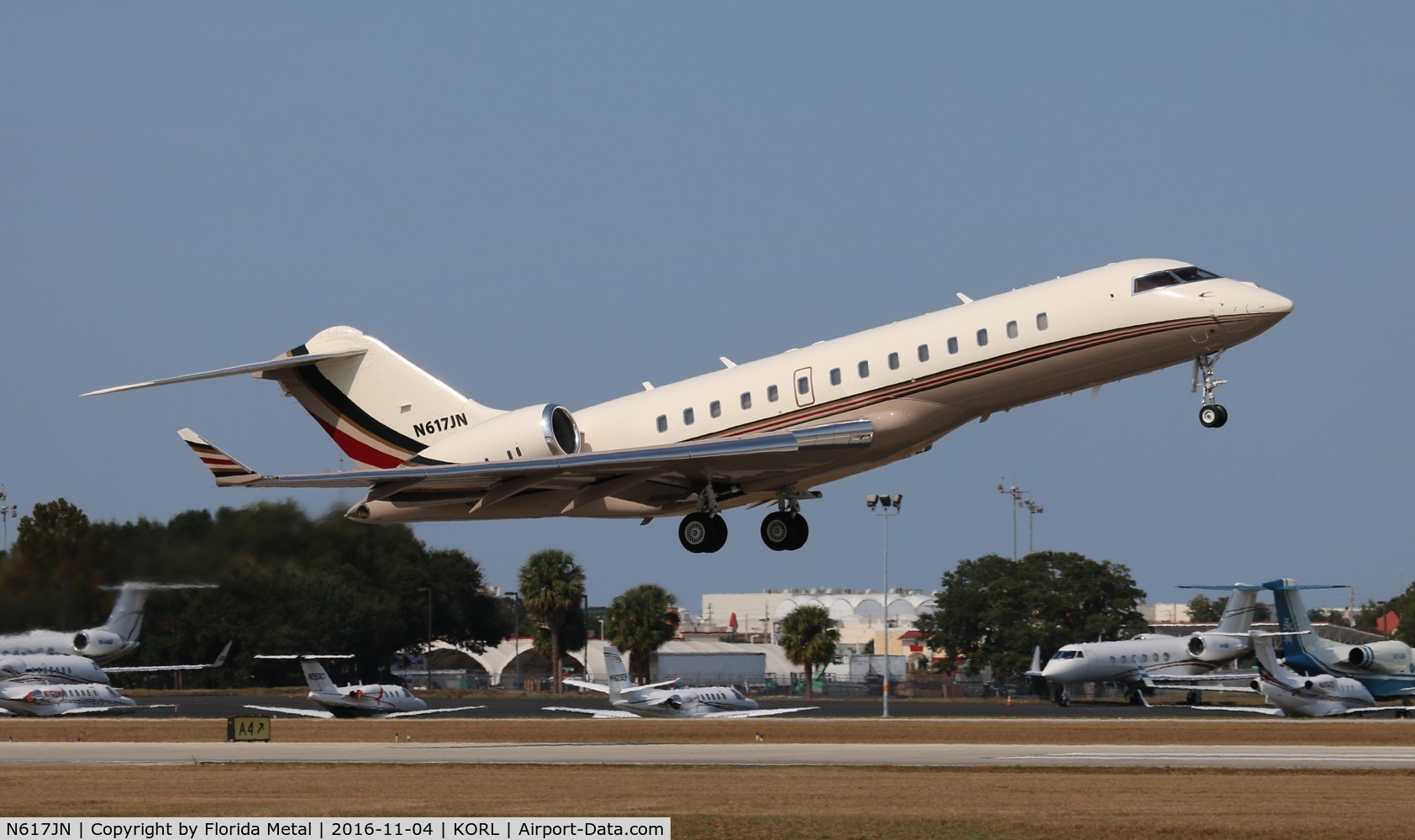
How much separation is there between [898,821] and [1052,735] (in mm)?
26003

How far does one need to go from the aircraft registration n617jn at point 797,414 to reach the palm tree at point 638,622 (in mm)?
58744

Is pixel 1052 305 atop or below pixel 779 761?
atop

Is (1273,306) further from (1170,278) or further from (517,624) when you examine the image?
(517,624)

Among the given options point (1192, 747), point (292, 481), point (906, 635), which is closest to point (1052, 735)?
point (1192, 747)

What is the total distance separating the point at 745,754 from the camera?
41000 millimetres

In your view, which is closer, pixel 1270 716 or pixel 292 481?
pixel 292 481

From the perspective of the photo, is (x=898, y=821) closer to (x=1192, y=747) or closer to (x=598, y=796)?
(x=598, y=796)

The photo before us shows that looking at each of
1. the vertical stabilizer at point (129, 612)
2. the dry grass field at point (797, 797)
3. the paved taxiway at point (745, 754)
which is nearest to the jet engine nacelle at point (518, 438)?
the dry grass field at point (797, 797)

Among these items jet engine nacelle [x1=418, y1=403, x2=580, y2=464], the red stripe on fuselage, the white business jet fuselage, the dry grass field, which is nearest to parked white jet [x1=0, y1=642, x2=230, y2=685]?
the white business jet fuselage

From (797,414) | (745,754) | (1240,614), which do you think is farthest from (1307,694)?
(797,414)

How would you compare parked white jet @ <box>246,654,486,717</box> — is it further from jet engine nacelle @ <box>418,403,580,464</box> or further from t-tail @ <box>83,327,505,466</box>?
jet engine nacelle @ <box>418,403,580,464</box>

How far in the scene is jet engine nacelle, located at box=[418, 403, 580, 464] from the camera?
97.4 ft

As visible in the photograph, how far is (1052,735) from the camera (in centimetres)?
4997

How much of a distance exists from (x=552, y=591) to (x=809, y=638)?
18.6 metres
